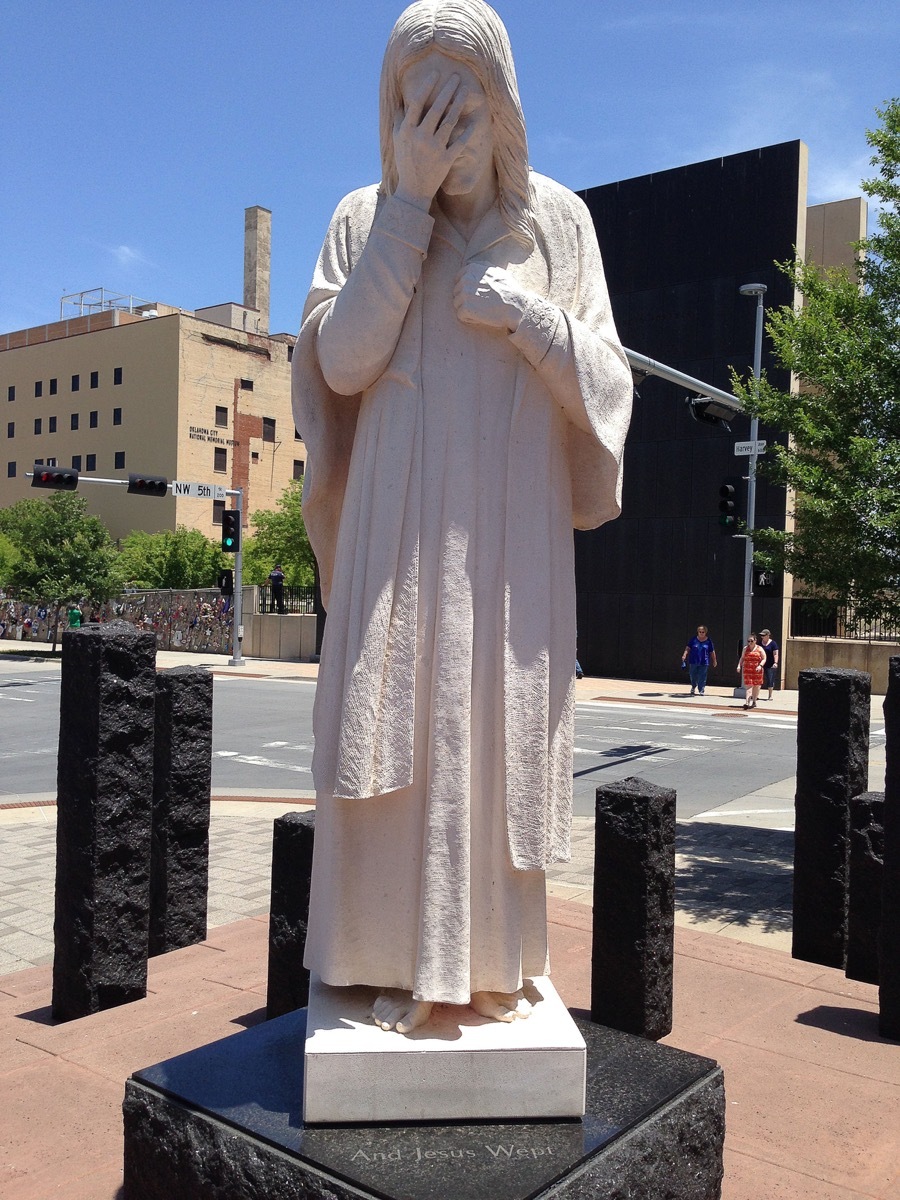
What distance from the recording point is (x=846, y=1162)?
3.26 meters

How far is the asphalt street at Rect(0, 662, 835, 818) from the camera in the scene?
→ 1235cm

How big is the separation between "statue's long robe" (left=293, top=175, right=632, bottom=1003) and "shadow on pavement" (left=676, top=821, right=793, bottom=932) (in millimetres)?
4818

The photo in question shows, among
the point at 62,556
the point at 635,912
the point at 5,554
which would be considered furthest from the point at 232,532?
the point at 635,912

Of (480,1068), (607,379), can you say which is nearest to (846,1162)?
(480,1068)

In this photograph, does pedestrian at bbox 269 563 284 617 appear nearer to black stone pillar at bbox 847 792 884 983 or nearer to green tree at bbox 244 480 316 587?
green tree at bbox 244 480 316 587

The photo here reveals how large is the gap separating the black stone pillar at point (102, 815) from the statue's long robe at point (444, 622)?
2.05 metres

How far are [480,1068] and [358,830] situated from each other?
661mm

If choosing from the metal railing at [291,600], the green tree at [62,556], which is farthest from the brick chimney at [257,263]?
→ the metal railing at [291,600]

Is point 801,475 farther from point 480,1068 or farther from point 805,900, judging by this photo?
point 480,1068

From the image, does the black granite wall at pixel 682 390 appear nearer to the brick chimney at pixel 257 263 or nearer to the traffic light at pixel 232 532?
the traffic light at pixel 232 532

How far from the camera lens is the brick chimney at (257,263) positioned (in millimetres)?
63125

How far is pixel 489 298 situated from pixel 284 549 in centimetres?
3998

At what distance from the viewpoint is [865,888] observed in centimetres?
547

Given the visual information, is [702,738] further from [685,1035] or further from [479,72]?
[479,72]
